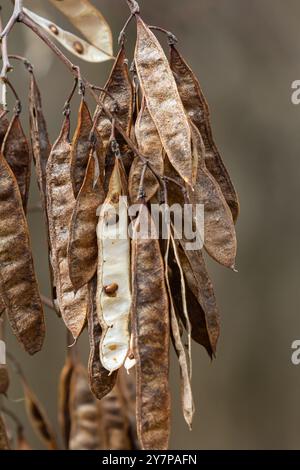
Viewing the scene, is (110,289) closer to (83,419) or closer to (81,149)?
(81,149)

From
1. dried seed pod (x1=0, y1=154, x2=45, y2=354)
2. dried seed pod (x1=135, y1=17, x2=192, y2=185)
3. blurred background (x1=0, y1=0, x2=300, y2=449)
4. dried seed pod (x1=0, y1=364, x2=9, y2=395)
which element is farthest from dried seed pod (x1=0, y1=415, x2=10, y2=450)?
blurred background (x1=0, y1=0, x2=300, y2=449)

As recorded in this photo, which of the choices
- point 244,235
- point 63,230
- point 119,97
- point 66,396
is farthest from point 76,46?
point 244,235

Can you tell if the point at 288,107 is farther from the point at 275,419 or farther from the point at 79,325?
the point at 79,325

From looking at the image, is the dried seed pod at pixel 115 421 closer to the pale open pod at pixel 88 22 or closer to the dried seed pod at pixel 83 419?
the dried seed pod at pixel 83 419

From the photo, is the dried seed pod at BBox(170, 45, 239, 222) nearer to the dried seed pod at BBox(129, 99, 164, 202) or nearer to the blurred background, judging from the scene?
the dried seed pod at BBox(129, 99, 164, 202)

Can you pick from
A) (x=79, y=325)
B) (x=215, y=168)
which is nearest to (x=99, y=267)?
(x=79, y=325)

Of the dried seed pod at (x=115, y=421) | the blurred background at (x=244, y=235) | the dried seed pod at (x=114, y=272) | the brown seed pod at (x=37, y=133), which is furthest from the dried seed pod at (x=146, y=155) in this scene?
the blurred background at (x=244, y=235)
